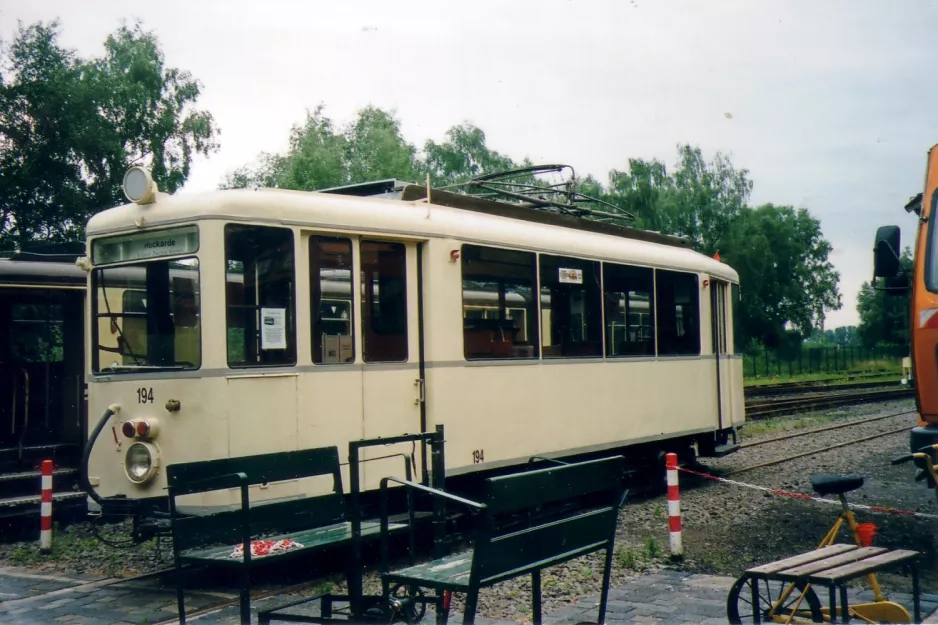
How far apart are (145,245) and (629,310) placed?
600cm

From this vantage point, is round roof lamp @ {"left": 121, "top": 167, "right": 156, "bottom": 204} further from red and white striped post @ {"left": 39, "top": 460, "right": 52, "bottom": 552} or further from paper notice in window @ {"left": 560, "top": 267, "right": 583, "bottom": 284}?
paper notice in window @ {"left": 560, "top": 267, "right": 583, "bottom": 284}

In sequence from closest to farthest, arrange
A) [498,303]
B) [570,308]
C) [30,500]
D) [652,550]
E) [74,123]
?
[652,550]
[498,303]
[30,500]
[570,308]
[74,123]

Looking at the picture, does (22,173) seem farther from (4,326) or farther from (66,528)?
(66,528)

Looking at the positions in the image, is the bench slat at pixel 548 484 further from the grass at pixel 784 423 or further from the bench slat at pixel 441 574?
the grass at pixel 784 423

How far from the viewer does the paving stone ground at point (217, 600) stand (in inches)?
240

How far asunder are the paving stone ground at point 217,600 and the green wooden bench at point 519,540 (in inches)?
49.1

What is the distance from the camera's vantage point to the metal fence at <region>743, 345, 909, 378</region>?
51.1 metres

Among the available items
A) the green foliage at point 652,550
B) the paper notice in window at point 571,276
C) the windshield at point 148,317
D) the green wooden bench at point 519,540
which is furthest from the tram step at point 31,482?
the green wooden bench at point 519,540

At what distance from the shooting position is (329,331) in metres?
8.16

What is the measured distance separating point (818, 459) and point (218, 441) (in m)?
10.5

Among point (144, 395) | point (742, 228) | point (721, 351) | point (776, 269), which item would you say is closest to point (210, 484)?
point (144, 395)

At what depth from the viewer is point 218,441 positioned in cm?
745

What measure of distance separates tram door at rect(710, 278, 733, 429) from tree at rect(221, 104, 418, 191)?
22398 mm

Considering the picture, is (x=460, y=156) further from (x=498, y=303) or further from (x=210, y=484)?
(x=210, y=484)
